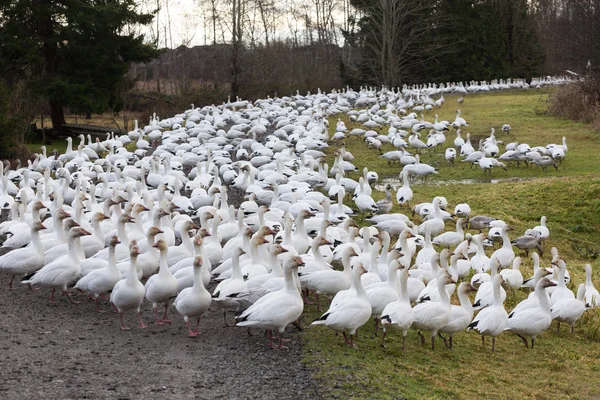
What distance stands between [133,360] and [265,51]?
47504 mm

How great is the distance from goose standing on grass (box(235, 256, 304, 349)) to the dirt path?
0.34 m

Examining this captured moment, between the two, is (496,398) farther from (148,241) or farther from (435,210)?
(435,210)

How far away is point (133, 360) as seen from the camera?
8.07 metres

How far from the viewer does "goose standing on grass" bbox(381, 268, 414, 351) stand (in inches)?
332

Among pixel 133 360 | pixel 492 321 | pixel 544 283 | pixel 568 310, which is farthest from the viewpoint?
pixel 568 310

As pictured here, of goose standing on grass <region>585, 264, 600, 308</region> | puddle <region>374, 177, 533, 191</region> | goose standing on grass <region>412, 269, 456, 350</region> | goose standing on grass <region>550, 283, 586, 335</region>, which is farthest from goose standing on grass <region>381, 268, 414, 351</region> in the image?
puddle <region>374, 177, 533, 191</region>

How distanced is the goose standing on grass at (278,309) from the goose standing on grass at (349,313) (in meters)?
0.32

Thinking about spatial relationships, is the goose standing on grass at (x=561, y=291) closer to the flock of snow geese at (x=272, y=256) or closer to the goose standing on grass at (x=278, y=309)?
the flock of snow geese at (x=272, y=256)

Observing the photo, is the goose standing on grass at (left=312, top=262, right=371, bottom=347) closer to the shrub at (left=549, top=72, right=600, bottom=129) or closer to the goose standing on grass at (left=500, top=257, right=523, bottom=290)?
the goose standing on grass at (left=500, top=257, right=523, bottom=290)

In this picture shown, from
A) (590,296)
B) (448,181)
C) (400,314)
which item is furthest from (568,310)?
(448,181)

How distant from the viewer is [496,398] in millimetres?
7668

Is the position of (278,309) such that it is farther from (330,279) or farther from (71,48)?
(71,48)

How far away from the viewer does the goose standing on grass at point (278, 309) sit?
27.1 ft

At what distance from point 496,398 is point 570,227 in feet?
34.0
